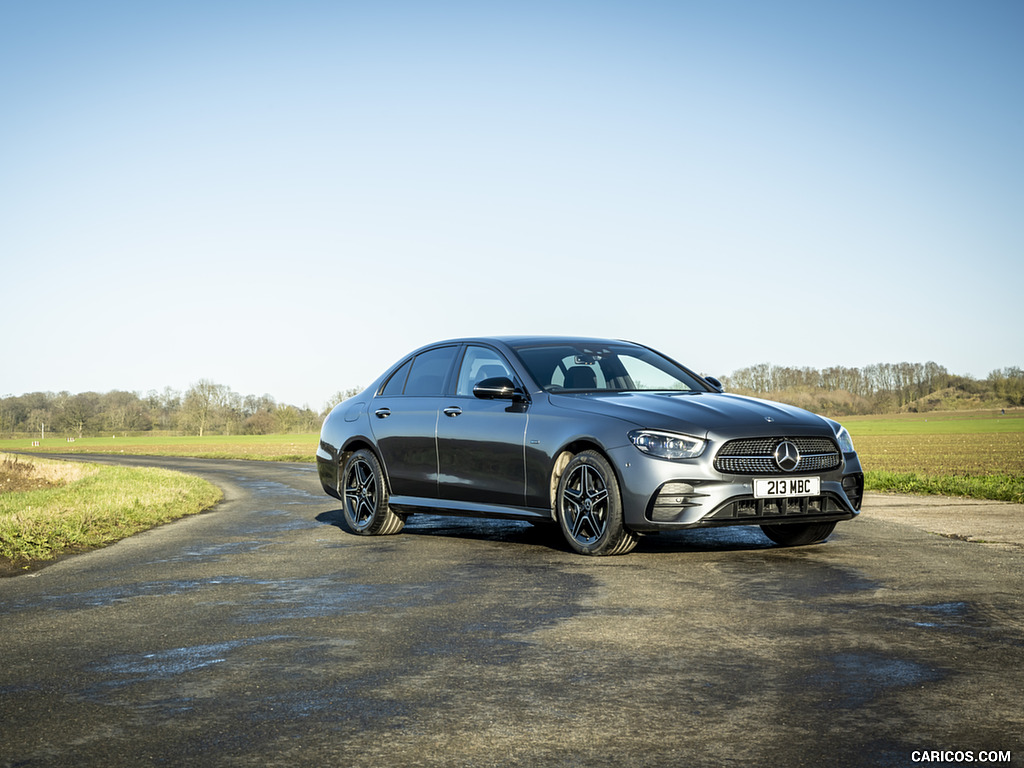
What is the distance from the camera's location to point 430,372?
31.8ft

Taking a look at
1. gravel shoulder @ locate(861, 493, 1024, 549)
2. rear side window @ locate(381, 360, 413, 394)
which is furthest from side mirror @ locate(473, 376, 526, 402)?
gravel shoulder @ locate(861, 493, 1024, 549)

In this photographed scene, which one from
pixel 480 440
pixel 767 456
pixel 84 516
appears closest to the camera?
pixel 767 456

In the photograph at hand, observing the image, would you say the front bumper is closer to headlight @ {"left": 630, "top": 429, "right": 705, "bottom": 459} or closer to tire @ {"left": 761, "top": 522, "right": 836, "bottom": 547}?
headlight @ {"left": 630, "top": 429, "right": 705, "bottom": 459}

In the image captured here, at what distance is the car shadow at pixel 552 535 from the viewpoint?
8.37 metres

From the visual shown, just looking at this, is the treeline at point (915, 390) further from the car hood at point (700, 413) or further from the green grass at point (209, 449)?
the car hood at point (700, 413)

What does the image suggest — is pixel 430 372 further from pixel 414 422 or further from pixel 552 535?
pixel 552 535

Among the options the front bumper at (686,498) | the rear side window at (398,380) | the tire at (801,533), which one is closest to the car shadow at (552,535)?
the tire at (801,533)

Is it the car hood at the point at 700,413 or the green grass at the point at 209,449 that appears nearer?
the car hood at the point at 700,413

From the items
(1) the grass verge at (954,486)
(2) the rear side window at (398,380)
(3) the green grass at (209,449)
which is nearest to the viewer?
(2) the rear side window at (398,380)

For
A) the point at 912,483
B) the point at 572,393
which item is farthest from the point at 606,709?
the point at 912,483

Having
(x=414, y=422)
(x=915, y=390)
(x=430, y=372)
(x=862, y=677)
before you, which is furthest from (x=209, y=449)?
(x=915, y=390)

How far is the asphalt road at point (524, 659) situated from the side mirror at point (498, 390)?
4.22ft

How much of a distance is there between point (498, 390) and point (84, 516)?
5.63 m

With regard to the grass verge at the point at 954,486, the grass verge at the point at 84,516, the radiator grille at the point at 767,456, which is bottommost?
the grass verge at the point at 84,516
